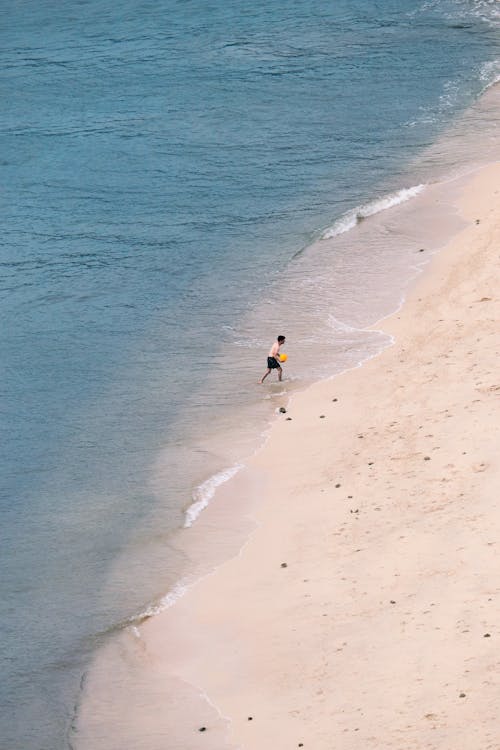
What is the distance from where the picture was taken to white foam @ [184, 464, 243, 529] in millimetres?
19062

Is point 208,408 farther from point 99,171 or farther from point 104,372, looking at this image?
point 99,171

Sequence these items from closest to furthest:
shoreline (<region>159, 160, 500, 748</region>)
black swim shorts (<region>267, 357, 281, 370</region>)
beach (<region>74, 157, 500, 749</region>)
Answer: beach (<region>74, 157, 500, 749</region>)
shoreline (<region>159, 160, 500, 748</region>)
black swim shorts (<region>267, 357, 281, 370</region>)

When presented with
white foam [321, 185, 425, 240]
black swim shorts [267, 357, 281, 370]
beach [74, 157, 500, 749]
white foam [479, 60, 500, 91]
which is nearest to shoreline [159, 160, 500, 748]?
beach [74, 157, 500, 749]

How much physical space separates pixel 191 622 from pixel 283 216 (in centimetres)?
1604

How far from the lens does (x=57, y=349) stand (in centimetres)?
2534

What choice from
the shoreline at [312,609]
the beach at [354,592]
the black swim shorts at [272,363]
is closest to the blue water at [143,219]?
the black swim shorts at [272,363]

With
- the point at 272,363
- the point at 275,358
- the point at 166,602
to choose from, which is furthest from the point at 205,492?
the point at 275,358

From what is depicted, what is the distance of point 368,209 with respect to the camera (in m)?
30.2

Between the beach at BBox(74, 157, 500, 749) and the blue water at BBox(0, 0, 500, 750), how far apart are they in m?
1.24

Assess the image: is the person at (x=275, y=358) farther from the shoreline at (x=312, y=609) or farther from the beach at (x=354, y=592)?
the shoreline at (x=312, y=609)

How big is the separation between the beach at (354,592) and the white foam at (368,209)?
8.19 meters

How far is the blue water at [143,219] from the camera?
60.7 feet

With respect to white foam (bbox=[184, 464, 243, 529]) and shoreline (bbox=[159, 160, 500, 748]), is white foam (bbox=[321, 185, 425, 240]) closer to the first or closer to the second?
shoreline (bbox=[159, 160, 500, 748])

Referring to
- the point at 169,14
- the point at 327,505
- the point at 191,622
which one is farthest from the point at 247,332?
the point at 169,14
